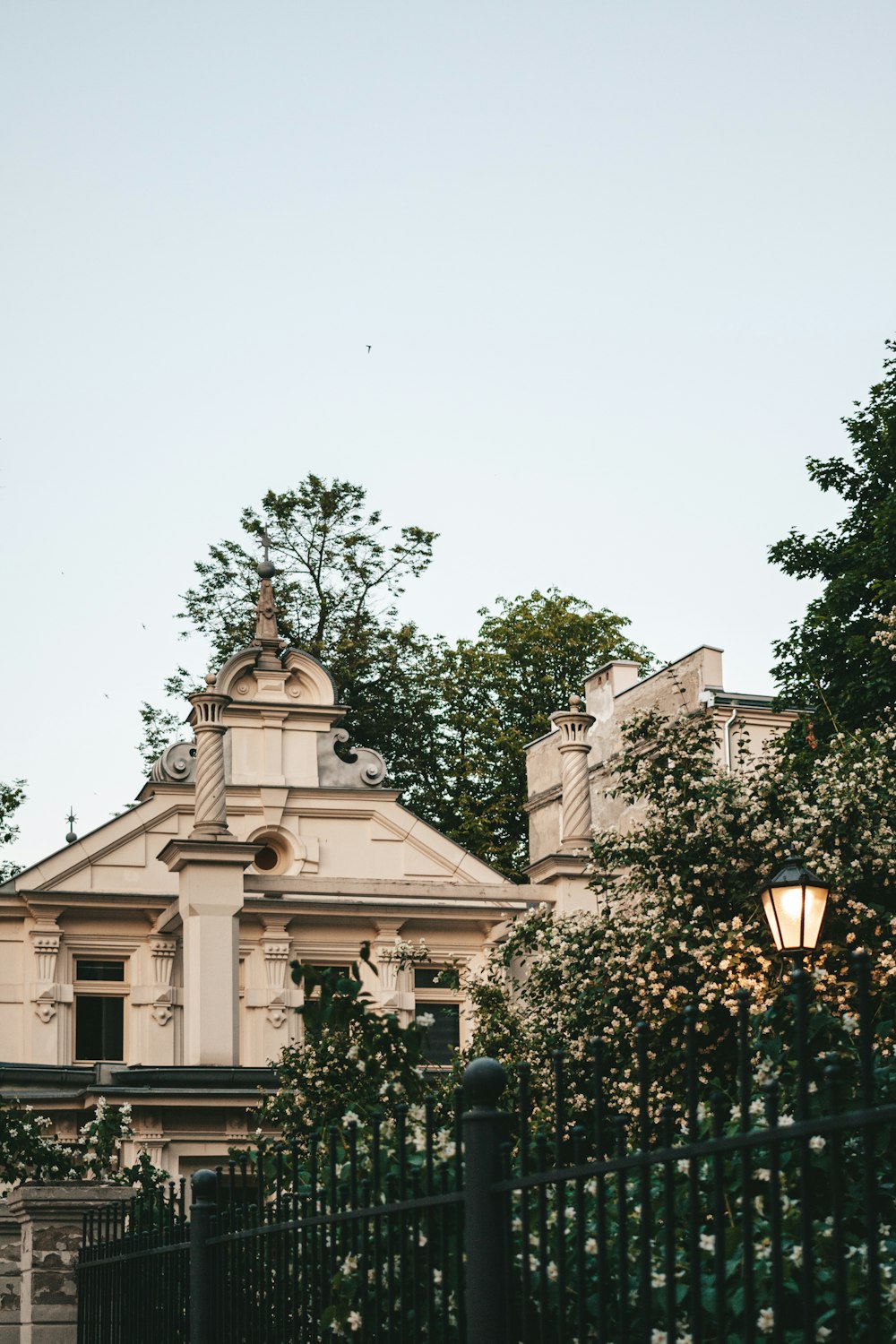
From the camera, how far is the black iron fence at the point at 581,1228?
3.28 m

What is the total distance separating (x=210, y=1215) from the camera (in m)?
6.56

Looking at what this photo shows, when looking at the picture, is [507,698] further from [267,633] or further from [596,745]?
[267,633]

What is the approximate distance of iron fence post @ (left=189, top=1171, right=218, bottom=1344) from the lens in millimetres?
6398

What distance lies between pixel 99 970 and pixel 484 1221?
1110 inches

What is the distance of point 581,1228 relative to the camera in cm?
389

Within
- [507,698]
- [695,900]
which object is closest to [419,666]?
[507,698]

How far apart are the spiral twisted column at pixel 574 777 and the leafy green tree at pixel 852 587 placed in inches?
137

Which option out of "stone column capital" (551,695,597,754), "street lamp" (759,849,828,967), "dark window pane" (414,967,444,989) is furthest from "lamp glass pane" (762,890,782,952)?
"dark window pane" (414,967,444,989)

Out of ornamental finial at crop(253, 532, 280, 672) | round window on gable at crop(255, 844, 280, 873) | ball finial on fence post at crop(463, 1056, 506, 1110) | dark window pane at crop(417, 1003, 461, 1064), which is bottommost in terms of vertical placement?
ball finial on fence post at crop(463, 1056, 506, 1110)

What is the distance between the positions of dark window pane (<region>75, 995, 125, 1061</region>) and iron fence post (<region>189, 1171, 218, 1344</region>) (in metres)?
25.2

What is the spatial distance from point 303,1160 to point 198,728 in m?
21.8

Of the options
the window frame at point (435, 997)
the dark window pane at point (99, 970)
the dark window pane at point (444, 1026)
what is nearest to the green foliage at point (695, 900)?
the dark window pane at point (444, 1026)

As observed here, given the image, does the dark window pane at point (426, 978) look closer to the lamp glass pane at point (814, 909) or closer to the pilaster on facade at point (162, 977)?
the pilaster on facade at point (162, 977)

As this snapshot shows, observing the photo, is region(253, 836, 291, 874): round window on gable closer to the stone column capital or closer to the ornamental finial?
the ornamental finial
